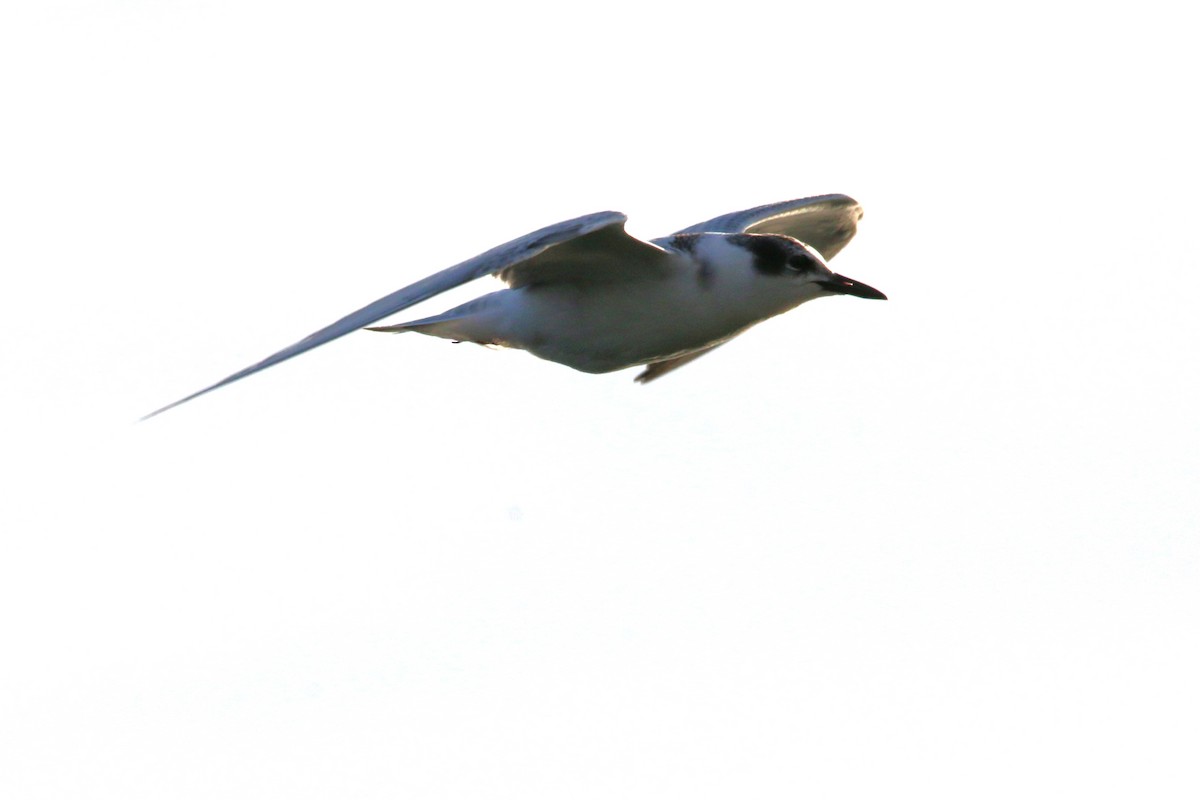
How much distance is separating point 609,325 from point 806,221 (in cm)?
385

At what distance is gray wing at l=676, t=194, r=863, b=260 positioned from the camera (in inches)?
583

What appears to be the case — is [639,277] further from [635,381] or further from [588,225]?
[635,381]

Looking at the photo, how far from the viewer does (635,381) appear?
15.3m

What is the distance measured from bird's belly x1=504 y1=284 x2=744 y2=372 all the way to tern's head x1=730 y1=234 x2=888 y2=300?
493mm

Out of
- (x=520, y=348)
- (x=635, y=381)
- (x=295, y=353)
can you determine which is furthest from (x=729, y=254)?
(x=295, y=353)

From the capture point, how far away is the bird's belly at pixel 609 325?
1262 centimetres

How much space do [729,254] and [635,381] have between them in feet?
8.81

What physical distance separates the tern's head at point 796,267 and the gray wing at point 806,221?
4.35 feet

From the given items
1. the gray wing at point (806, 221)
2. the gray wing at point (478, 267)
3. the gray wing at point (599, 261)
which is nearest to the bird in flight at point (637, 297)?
the gray wing at point (599, 261)

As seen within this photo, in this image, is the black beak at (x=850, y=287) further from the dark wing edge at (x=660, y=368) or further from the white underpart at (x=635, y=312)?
the dark wing edge at (x=660, y=368)

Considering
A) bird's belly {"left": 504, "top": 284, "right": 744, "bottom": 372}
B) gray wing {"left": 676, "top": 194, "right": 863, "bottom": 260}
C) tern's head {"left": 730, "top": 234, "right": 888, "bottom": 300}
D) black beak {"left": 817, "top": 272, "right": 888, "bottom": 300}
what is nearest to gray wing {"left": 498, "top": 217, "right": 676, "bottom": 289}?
bird's belly {"left": 504, "top": 284, "right": 744, "bottom": 372}

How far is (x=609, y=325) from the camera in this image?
12.7 m

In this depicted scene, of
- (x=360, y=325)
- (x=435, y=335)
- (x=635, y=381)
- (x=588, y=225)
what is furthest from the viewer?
(x=635, y=381)

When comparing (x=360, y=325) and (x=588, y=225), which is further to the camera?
(x=588, y=225)
